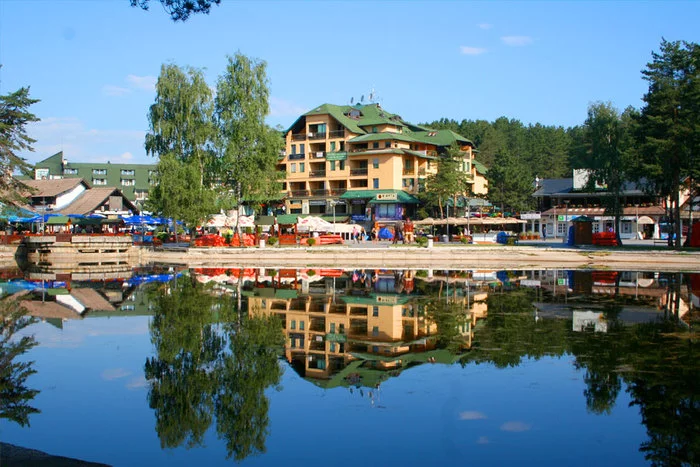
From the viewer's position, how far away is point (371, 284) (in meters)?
32.8

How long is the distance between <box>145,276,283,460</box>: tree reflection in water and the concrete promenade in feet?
79.9

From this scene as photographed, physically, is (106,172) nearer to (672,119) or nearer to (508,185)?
(508,185)

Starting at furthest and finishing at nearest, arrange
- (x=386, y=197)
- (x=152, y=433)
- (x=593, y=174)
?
(x=386, y=197) → (x=593, y=174) → (x=152, y=433)

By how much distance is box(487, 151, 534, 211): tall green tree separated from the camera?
8250 cm

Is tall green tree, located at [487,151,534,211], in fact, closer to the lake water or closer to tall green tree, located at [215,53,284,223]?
tall green tree, located at [215,53,284,223]

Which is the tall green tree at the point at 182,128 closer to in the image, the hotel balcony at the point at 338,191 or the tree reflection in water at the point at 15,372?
the hotel balcony at the point at 338,191

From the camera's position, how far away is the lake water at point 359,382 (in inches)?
383

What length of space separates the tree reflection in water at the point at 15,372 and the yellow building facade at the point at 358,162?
58.8 m

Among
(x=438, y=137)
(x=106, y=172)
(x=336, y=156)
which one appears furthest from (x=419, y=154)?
(x=106, y=172)

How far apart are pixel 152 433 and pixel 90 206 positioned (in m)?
66.7

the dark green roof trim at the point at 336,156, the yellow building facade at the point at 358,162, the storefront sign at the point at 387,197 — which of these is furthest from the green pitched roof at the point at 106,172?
the storefront sign at the point at 387,197

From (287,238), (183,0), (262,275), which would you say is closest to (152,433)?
(183,0)

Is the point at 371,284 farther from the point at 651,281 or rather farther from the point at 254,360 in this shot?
the point at 254,360

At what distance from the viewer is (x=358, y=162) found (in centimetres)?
8181
